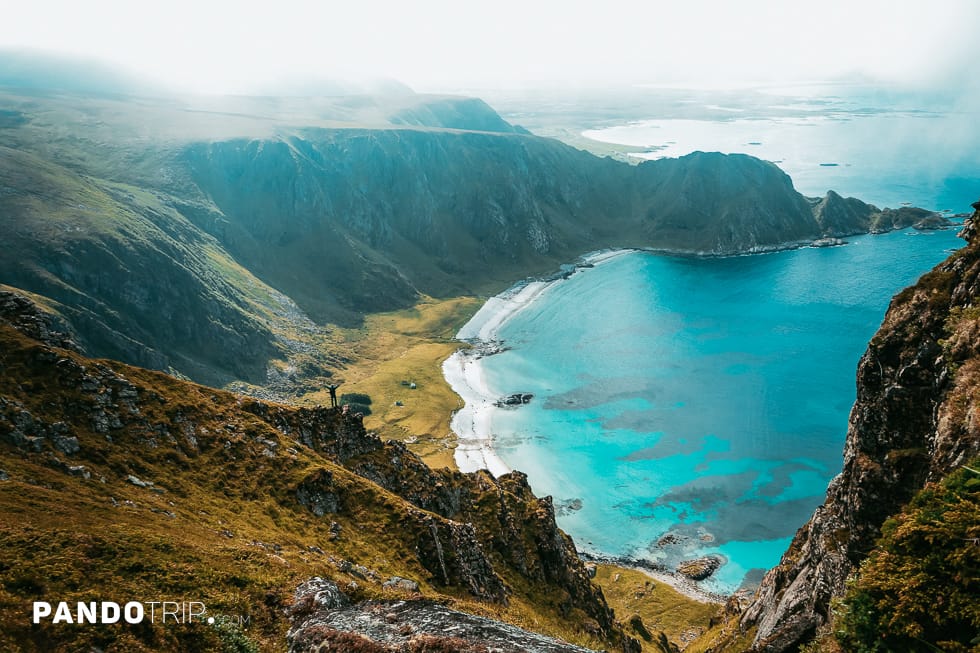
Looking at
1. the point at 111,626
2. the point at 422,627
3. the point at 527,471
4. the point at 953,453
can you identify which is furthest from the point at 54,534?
the point at 527,471

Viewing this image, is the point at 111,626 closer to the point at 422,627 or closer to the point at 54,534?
the point at 54,534

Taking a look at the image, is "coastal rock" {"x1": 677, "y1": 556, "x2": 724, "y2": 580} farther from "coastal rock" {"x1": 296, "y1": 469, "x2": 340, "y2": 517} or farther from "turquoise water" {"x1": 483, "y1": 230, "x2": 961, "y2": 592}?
"coastal rock" {"x1": 296, "y1": 469, "x2": 340, "y2": 517}

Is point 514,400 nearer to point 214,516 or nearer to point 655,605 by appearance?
point 655,605

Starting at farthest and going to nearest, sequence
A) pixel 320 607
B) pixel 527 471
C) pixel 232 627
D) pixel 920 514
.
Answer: pixel 527 471
pixel 320 607
pixel 232 627
pixel 920 514

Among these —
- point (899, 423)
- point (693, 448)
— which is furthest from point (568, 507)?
point (899, 423)

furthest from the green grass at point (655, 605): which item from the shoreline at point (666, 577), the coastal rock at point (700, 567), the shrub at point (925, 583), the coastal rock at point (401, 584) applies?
the shrub at point (925, 583)

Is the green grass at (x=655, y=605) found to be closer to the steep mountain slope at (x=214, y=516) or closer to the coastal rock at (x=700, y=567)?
the coastal rock at (x=700, y=567)

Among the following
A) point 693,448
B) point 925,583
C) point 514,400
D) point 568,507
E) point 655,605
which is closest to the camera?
point 925,583
